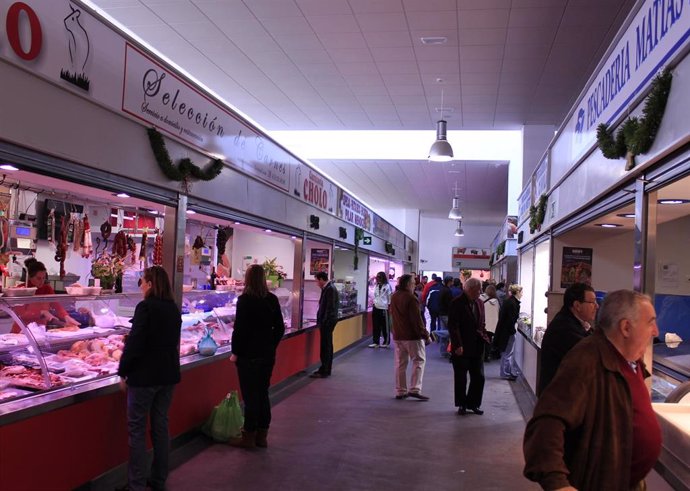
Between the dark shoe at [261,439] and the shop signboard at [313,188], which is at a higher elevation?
the shop signboard at [313,188]

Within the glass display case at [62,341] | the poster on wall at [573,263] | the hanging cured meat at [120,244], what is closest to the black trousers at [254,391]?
the glass display case at [62,341]

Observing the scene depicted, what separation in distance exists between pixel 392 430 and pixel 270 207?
297cm

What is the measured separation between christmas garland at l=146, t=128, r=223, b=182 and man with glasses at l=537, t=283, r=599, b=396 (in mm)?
3083

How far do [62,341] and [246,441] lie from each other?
177cm

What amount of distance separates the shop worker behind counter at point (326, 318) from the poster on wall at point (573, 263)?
3295mm

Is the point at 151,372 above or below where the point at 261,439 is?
above

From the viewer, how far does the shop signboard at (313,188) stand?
845 centimetres

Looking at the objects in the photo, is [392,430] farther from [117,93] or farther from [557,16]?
[557,16]

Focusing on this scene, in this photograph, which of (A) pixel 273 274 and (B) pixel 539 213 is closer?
(B) pixel 539 213

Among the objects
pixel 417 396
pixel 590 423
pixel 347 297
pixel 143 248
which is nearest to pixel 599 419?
pixel 590 423

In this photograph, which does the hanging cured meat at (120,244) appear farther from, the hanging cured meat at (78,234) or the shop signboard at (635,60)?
the shop signboard at (635,60)

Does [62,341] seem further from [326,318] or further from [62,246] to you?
[326,318]

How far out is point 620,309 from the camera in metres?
2.16

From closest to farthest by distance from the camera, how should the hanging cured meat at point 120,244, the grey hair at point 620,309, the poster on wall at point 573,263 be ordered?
the grey hair at point 620,309 < the hanging cured meat at point 120,244 < the poster on wall at point 573,263
